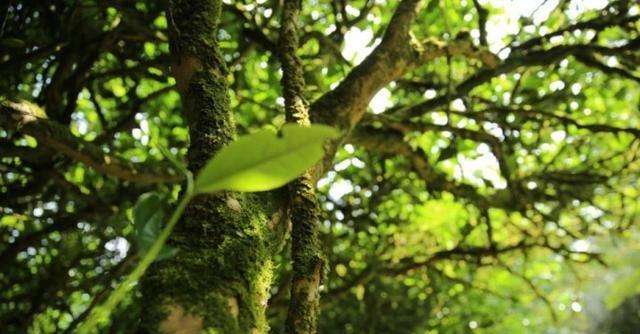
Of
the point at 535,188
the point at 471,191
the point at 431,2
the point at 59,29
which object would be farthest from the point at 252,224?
the point at 535,188

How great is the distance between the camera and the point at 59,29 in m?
2.93

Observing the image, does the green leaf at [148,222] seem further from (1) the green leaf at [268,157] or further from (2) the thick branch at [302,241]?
(2) the thick branch at [302,241]

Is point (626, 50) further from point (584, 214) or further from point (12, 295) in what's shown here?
point (12, 295)

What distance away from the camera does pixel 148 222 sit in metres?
0.72

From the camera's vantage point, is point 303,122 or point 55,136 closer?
point 303,122

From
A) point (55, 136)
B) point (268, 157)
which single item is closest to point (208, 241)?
point (268, 157)

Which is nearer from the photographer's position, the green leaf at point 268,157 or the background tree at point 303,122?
the green leaf at point 268,157

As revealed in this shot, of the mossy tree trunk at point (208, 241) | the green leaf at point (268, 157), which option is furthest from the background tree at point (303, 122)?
the green leaf at point (268, 157)

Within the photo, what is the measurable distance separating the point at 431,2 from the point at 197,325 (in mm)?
2219

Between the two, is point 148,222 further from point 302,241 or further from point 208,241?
point 302,241

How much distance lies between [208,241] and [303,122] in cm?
52

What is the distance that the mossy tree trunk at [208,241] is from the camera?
2.90 feet

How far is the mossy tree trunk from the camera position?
88cm

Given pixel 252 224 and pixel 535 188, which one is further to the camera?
pixel 535 188
